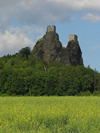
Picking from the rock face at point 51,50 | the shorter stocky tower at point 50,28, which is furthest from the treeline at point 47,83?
the shorter stocky tower at point 50,28

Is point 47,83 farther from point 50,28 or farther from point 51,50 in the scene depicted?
point 50,28

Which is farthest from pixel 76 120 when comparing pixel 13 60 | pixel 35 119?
pixel 13 60

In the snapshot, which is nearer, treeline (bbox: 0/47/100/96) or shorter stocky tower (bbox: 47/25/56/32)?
treeline (bbox: 0/47/100/96)

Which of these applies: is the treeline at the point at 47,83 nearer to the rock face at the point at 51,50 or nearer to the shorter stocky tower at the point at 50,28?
the rock face at the point at 51,50

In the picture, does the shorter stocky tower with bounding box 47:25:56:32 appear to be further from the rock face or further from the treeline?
the treeline

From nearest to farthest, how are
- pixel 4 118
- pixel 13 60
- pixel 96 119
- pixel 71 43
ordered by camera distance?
pixel 96 119, pixel 4 118, pixel 13 60, pixel 71 43

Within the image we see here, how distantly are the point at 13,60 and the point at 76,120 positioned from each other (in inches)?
4954

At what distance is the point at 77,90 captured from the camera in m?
101

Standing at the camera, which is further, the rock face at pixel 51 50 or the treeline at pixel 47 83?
the rock face at pixel 51 50

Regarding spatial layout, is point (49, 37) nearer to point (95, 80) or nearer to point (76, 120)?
point (95, 80)

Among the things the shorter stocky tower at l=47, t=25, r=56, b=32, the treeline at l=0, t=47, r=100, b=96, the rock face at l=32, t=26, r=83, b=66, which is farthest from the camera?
the shorter stocky tower at l=47, t=25, r=56, b=32

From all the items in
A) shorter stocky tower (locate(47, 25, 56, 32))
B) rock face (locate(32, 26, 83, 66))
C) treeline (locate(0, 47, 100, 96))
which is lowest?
treeline (locate(0, 47, 100, 96))

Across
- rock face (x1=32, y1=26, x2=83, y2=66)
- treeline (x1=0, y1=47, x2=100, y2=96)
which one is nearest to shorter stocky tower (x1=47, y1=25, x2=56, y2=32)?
rock face (x1=32, y1=26, x2=83, y2=66)

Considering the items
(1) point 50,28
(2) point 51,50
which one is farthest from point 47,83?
(1) point 50,28
